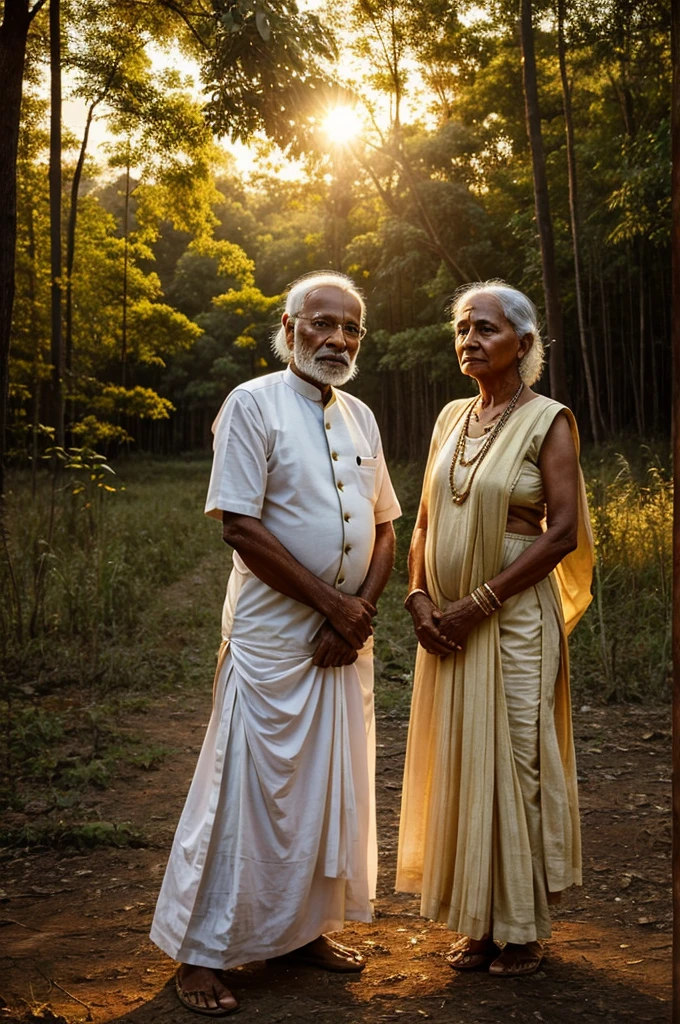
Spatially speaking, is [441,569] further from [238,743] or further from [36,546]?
[36,546]

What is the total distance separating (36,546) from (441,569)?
5.57 metres

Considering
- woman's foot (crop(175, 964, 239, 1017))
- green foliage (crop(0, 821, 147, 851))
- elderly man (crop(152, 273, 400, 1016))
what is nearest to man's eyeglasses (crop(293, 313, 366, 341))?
elderly man (crop(152, 273, 400, 1016))

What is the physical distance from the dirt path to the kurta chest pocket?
1.57 m

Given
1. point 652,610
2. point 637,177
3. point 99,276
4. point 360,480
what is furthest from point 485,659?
point 99,276

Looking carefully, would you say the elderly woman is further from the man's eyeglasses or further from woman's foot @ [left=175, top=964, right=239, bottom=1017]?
woman's foot @ [left=175, top=964, right=239, bottom=1017]

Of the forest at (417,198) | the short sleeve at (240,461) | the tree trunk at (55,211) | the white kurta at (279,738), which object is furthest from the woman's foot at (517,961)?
the tree trunk at (55,211)

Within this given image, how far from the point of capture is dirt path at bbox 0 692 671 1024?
2.78 metres

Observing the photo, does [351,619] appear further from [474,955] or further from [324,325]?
[474,955]

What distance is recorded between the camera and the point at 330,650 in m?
3.04

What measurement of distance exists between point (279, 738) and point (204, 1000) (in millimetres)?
773

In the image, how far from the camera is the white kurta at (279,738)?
2.92 metres

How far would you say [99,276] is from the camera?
67.5 ft

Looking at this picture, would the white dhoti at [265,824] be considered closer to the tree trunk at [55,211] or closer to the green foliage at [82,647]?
the green foliage at [82,647]

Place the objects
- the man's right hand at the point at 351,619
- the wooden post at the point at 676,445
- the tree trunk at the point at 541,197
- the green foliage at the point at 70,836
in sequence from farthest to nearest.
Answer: the tree trunk at the point at 541,197 < the green foliage at the point at 70,836 < the man's right hand at the point at 351,619 < the wooden post at the point at 676,445
